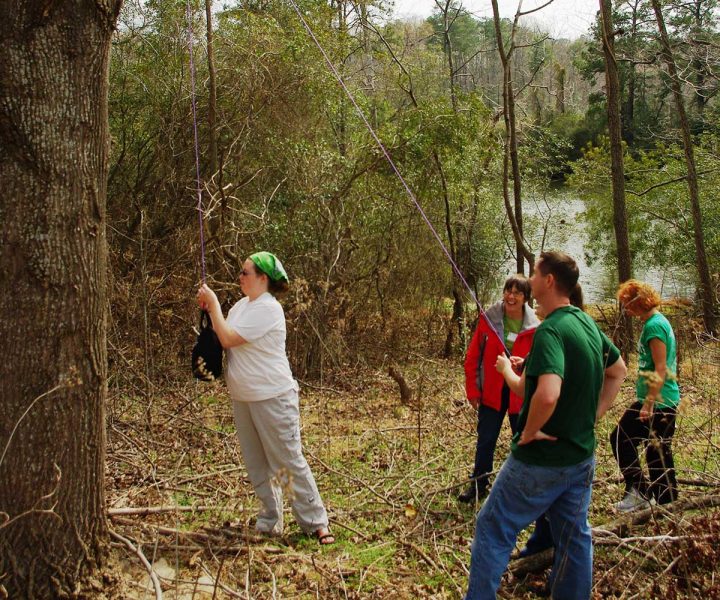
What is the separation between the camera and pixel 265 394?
3.94 meters

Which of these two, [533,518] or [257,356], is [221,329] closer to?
[257,356]

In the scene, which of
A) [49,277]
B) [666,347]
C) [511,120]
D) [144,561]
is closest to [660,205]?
[511,120]

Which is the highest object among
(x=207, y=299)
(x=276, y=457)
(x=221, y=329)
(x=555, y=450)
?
(x=207, y=299)

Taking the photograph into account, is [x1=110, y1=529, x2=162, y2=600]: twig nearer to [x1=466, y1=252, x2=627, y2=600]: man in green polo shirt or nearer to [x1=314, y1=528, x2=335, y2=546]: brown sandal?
[x1=314, y1=528, x2=335, y2=546]: brown sandal

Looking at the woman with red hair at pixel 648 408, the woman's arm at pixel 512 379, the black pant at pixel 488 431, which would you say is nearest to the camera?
the woman's arm at pixel 512 379

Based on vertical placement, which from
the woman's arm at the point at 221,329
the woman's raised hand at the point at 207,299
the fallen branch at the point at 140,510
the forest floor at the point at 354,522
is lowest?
the forest floor at the point at 354,522

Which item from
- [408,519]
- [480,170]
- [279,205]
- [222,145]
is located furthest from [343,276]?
[408,519]

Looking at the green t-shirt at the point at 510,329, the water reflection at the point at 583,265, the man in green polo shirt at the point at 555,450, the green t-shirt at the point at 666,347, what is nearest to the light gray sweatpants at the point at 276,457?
the man in green polo shirt at the point at 555,450

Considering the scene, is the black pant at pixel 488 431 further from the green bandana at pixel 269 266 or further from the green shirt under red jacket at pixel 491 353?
the green bandana at pixel 269 266

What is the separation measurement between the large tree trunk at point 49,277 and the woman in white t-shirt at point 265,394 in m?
0.95

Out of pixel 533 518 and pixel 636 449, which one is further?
pixel 636 449

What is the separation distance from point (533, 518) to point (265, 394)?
5.37 feet

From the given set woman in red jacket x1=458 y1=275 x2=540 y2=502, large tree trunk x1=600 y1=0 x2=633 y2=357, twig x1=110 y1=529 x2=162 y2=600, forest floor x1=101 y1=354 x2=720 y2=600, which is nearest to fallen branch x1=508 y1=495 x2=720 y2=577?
forest floor x1=101 y1=354 x2=720 y2=600

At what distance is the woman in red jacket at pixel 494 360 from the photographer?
15.4ft
